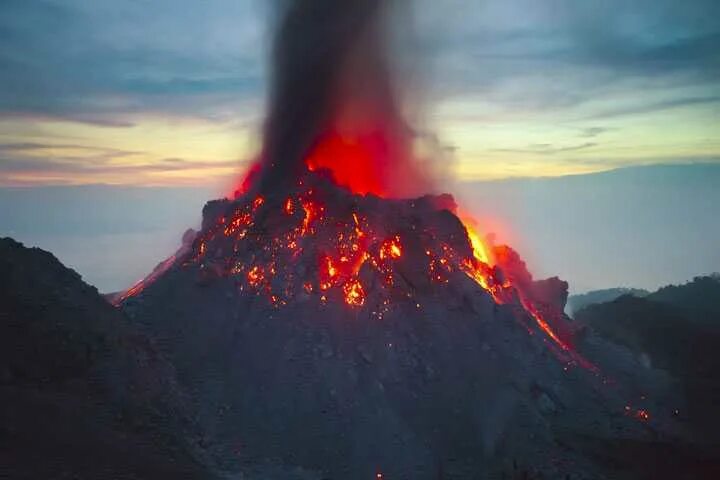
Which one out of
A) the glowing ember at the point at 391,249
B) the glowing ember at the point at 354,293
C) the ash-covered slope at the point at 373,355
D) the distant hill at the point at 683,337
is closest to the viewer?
the ash-covered slope at the point at 373,355

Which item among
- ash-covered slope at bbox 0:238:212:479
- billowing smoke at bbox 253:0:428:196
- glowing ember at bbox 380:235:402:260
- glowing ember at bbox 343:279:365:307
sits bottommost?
ash-covered slope at bbox 0:238:212:479

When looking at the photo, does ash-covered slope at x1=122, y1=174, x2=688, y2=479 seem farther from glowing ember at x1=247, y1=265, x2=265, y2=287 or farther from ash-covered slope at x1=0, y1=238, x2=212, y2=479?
ash-covered slope at x1=0, y1=238, x2=212, y2=479

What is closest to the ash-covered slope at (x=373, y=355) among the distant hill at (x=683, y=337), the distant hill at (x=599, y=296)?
the distant hill at (x=683, y=337)

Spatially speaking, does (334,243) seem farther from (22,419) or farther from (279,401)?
(22,419)

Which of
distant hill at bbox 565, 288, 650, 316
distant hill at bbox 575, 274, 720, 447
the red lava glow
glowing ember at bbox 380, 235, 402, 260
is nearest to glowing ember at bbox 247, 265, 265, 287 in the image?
the red lava glow

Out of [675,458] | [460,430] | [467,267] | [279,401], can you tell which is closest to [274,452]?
[279,401]

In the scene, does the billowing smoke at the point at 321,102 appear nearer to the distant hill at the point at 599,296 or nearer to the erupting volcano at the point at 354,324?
the erupting volcano at the point at 354,324
